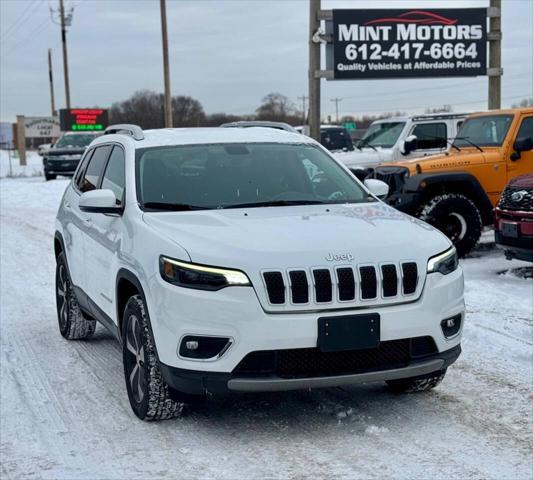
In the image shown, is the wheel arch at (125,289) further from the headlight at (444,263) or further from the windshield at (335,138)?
the windshield at (335,138)

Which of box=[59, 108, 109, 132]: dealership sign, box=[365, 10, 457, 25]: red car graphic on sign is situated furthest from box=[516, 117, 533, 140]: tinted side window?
box=[59, 108, 109, 132]: dealership sign

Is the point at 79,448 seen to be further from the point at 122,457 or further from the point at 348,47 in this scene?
the point at 348,47

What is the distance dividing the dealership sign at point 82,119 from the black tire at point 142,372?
46.5m

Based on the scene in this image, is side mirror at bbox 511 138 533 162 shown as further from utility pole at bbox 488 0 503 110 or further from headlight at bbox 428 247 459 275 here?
utility pole at bbox 488 0 503 110

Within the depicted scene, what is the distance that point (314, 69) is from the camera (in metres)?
17.3

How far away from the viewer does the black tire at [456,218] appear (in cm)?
1062

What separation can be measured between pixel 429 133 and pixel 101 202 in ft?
35.4

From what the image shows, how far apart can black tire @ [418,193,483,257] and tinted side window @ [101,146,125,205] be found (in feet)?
17.8

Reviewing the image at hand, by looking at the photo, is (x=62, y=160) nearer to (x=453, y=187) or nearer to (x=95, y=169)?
(x=453, y=187)

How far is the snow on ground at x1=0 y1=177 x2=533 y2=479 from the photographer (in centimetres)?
410

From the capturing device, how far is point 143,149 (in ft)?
18.8

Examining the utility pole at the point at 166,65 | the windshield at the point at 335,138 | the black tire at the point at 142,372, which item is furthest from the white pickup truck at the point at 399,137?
the utility pole at the point at 166,65

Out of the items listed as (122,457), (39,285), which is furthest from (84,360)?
(39,285)

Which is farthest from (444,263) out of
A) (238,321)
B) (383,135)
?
(383,135)
